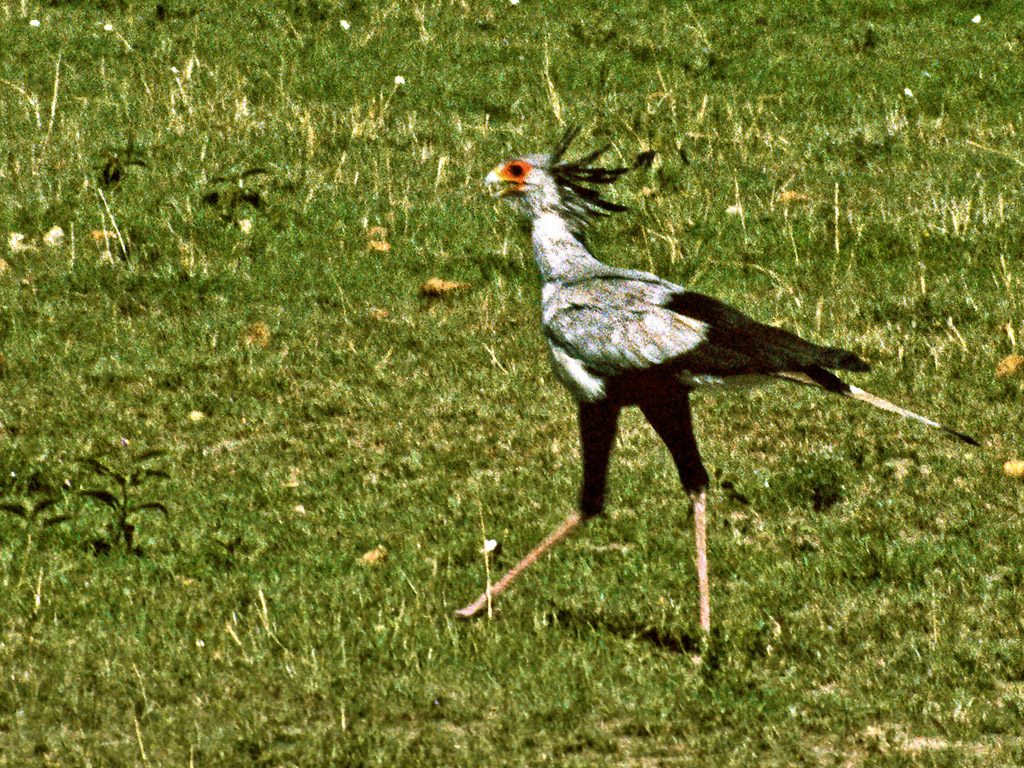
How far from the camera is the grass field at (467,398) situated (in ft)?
18.3

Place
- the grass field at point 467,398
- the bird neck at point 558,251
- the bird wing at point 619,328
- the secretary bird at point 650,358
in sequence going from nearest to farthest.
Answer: the grass field at point 467,398 → the secretary bird at point 650,358 → the bird wing at point 619,328 → the bird neck at point 558,251

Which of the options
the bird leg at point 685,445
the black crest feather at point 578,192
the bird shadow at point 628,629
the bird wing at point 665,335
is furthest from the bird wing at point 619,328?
the bird shadow at point 628,629

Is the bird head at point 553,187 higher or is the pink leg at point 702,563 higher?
the bird head at point 553,187

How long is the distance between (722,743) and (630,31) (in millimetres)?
9774

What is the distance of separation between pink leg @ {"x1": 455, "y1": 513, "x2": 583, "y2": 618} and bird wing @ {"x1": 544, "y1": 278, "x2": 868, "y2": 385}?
64 cm

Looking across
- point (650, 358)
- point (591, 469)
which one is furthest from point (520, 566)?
point (650, 358)

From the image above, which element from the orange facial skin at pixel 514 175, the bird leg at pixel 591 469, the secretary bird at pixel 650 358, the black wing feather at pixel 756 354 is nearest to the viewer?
the black wing feather at pixel 756 354

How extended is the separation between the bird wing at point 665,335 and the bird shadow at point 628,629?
2.81 feet

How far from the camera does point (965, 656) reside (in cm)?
585

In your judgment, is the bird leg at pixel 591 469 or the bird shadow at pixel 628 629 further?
the bird leg at pixel 591 469

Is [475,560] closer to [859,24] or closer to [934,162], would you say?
[934,162]

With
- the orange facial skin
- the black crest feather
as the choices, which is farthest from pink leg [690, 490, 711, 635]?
the orange facial skin

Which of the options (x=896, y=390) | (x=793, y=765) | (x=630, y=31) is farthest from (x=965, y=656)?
(x=630, y=31)

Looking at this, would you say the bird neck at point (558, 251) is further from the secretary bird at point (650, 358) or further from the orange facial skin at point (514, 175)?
the orange facial skin at point (514, 175)
